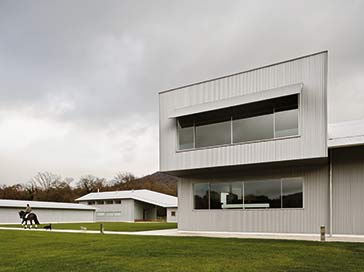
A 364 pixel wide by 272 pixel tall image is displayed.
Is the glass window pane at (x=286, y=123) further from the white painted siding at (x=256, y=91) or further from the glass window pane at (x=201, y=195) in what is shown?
the glass window pane at (x=201, y=195)

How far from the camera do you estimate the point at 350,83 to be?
2056 centimetres

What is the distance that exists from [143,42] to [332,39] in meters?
8.58

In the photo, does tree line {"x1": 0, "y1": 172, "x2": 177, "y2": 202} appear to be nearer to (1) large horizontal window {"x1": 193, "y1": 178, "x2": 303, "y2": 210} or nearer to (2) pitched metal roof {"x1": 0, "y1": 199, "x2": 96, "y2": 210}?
(2) pitched metal roof {"x1": 0, "y1": 199, "x2": 96, "y2": 210}

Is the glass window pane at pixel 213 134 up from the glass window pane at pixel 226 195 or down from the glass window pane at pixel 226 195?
up

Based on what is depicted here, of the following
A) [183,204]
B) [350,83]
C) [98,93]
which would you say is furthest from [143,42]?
[350,83]

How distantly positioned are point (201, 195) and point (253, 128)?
4.54 metres

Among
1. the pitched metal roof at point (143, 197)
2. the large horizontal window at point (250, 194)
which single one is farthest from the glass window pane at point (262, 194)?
the pitched metal roof at point (143, 197)

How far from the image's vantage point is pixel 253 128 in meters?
16.4

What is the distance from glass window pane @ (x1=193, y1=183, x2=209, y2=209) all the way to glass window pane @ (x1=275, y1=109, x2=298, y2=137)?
4896 millimetres

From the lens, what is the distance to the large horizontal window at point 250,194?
1603 cm

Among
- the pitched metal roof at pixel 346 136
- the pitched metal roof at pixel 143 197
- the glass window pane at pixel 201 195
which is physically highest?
the pitched metal roof at pixel 346 136

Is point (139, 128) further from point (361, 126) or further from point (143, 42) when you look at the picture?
point (361, 126)

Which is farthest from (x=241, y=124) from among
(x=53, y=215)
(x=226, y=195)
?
(x=53, y=215)

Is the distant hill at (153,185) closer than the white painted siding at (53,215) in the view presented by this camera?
No
